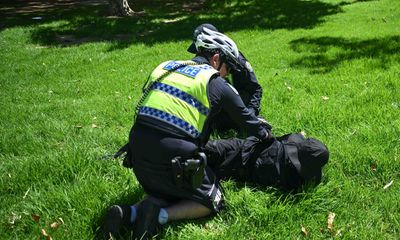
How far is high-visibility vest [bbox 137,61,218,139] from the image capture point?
119 inches

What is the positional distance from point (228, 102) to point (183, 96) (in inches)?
14.2

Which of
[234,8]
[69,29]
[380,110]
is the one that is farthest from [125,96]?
[234,8]

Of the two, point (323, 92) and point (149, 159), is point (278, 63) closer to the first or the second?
point (323, 92)

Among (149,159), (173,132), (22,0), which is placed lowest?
(22,0)

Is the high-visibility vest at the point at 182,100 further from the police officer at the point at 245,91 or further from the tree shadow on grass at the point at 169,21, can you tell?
the tree shadow on grass at the point at 169,21

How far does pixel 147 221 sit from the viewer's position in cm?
308

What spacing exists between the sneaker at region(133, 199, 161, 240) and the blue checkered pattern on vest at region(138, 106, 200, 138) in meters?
0.60

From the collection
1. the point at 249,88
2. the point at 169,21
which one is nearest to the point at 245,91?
the point at 249,88

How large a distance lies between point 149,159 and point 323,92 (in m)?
3.49

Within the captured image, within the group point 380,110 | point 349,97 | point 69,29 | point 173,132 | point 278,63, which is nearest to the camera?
point 173,132

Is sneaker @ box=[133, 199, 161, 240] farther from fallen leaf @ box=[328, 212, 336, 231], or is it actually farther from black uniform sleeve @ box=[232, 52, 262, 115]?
black uniform sleeve @ box=[232, 52, 262, 115]

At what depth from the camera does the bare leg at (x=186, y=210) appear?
3238 millimetres

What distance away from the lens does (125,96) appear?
22.0ft

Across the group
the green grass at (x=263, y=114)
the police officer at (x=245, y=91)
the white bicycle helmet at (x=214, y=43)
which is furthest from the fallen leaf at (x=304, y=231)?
the police officer at (x=245, y=91)
